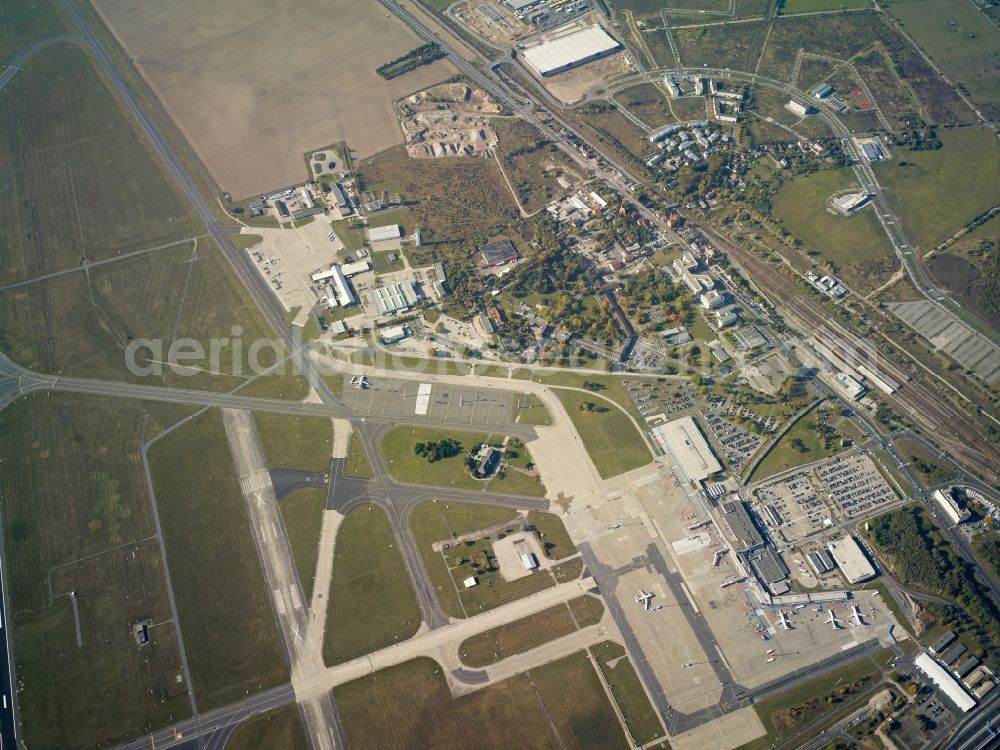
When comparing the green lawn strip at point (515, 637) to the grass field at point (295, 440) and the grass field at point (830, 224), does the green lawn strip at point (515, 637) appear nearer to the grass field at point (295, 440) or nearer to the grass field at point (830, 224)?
the grass field at point (295, 440)

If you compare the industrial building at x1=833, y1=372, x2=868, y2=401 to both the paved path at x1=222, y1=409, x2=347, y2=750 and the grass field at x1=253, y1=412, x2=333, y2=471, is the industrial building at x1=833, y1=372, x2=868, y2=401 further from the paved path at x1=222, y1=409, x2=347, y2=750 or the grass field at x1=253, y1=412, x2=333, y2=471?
the paved path at x1=222, y1=409, x2=347, y2=750

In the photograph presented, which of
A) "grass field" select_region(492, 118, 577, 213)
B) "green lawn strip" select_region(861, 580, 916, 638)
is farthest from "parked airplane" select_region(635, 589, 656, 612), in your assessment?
"grass field" select_region(492, 118, 577, 213)

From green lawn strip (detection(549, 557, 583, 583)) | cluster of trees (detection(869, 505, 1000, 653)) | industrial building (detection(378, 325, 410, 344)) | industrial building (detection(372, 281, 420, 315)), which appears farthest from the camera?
industrial building (detection(372, 281, 420, 315))

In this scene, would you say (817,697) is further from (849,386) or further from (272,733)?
(272,733)

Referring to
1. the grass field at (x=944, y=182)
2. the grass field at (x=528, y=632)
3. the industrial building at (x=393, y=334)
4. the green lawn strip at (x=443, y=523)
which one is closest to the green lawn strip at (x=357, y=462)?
the green lawn strip at (x=443, y=523)

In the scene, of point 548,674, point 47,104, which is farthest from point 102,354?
point 548,674

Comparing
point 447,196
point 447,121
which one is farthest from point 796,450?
point 447,121
